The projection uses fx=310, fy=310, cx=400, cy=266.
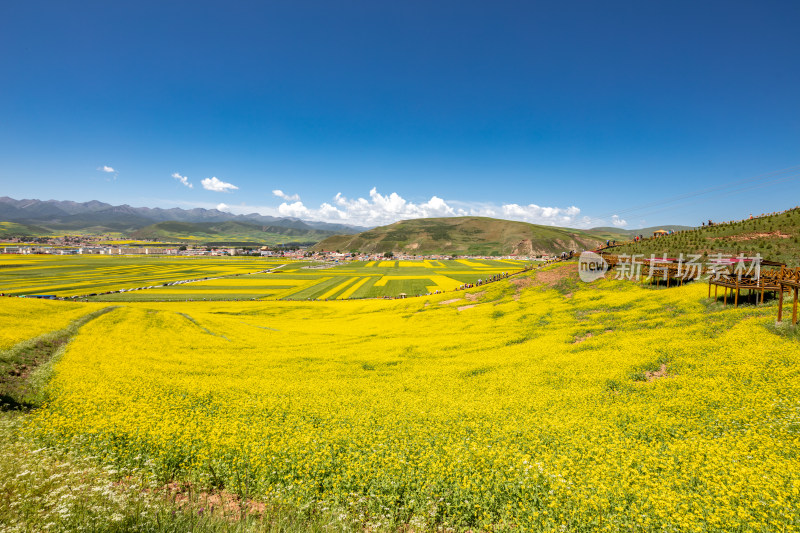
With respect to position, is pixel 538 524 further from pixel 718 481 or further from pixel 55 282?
pixel 55 282

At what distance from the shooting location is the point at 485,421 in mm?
15344

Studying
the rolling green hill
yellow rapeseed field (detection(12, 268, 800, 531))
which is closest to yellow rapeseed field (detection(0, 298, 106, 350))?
yellow rapeseed field (detection(12, 268, 800, 531))

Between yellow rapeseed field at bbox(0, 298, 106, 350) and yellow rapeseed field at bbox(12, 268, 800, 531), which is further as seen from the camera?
yellow rapeseed field at bbox(0, 298, 106, 350)

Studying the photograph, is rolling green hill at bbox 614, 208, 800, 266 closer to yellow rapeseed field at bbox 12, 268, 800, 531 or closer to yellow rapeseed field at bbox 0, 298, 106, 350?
yellow rapeseed field at bbox 12, 268, 800, 531

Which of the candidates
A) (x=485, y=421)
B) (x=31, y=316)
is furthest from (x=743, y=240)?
(x=31, y=316)

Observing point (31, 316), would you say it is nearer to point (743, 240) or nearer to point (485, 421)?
point (485, 421)

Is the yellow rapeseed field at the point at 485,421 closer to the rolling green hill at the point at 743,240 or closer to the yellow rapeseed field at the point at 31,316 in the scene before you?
the yellow rapeseed field at the point at 31,316

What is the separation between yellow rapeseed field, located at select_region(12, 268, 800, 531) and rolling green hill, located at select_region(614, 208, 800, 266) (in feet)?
56.0

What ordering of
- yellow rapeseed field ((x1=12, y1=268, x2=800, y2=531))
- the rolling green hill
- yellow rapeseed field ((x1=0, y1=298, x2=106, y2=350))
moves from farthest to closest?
the rolling green hill → yellow rapeseed field ((x1=0, y1=298, x2=106, y2=350)) → yellow rapeseed field ((x1=12, y1=268, x2=800, y2=531))

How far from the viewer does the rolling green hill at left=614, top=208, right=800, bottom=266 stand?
37750 mm

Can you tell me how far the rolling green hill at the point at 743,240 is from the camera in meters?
37.8

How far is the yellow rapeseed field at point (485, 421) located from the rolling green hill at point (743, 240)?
1708 cm

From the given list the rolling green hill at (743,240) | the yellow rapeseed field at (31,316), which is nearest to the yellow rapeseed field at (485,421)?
the yellow rapeseed field at (31,316)

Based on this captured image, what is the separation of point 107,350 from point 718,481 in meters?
38.5
